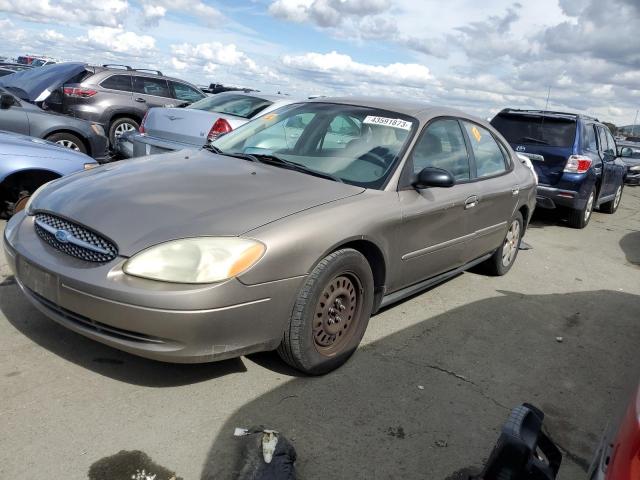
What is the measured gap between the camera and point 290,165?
3.82 metres

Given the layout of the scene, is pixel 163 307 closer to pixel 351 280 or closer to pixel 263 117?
pixel 351 280

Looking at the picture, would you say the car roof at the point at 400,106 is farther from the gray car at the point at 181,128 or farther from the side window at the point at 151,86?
the side window at the point at 151,86

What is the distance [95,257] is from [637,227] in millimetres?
10295

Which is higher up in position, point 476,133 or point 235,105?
point 476,133

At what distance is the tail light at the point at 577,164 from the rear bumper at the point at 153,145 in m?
5.36

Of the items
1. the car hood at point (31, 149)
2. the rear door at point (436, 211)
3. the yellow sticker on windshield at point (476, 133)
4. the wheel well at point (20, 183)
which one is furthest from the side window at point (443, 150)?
the wheel well at point (20, 183)

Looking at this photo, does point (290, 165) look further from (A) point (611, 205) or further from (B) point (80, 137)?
(A) point (611, 205)

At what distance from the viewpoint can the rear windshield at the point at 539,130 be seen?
8750 millimetres

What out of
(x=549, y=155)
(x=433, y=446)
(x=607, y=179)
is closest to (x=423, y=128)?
(x=433, y=446)

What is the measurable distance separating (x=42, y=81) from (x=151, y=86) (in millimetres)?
2020

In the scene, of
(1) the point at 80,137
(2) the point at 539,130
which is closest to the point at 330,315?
(1) the point at 80,137

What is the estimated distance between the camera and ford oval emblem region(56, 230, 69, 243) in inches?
117

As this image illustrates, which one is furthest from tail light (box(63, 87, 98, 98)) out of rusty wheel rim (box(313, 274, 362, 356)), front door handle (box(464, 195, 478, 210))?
rusty wheel rim (box(313, 274, 362, 356))

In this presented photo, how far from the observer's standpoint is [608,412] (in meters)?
3.40
